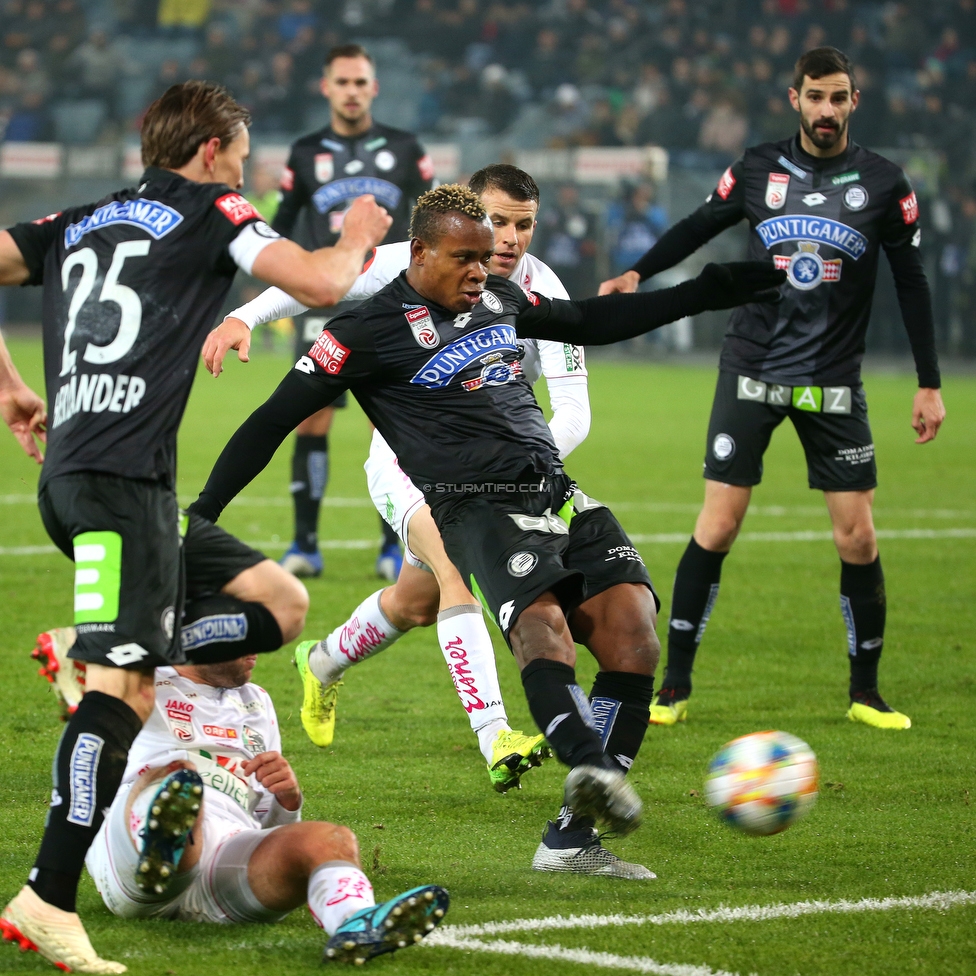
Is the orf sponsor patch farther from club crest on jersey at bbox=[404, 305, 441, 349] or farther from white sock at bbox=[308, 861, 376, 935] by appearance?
club crest on jersey at bbox=[404, 305, 441, 349]

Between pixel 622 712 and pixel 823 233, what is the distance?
2.67 metres

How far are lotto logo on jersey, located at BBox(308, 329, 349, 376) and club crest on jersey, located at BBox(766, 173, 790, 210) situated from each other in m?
2.64

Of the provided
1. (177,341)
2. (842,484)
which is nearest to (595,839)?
(177,341)

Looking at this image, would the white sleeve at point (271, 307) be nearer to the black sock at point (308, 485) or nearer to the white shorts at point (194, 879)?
the white shorts at point (194, 879)

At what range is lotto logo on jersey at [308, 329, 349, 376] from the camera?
4367 mm

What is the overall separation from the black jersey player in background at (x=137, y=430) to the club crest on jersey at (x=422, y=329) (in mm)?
765

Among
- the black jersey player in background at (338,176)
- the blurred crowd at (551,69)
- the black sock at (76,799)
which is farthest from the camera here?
the blurred crowd at (551,69)

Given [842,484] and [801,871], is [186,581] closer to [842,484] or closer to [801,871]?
[801,871]

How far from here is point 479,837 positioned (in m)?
4.53

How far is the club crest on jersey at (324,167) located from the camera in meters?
9.48

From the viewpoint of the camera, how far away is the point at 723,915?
3.76 meters

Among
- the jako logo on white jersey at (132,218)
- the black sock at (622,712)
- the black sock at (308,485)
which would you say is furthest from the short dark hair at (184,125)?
the black sock at (308,485)

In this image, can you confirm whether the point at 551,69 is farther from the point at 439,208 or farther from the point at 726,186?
the point at 439,208

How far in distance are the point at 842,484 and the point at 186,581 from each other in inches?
126
